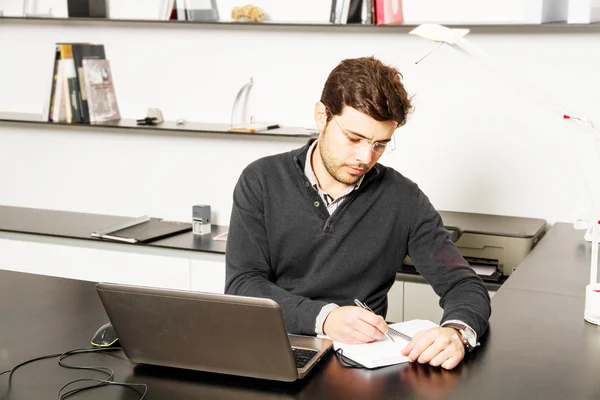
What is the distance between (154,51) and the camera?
3883mm

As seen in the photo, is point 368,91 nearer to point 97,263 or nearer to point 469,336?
point 469,336

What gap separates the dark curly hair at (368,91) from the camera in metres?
2.22

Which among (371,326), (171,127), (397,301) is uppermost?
(171,127)

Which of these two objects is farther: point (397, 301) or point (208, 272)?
point (208, 272)

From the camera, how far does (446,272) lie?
7.59ft

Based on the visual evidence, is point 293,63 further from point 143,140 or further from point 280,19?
point 143,140

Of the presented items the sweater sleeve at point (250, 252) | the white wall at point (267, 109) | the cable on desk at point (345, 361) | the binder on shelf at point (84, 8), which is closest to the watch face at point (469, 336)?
the cable on desk at point (345, 361)

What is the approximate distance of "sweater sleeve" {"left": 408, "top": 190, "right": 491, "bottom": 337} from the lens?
2.05m

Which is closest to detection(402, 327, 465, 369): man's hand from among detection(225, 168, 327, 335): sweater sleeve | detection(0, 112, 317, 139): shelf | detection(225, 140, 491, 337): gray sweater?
detection(225, 168, 327, 335): sweater sleeve

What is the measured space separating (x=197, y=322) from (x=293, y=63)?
211 cm

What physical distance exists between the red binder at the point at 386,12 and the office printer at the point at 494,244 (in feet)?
2.73

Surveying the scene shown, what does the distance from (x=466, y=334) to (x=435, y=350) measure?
0.15 metres

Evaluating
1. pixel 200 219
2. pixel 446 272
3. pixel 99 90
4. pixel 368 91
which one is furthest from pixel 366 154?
pixel 99 90

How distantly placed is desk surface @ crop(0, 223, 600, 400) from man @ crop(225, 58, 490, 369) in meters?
0.26
